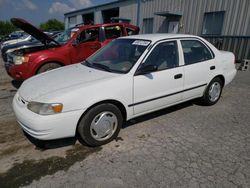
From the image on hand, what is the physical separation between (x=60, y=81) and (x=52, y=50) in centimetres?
285

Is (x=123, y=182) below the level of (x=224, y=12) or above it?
below

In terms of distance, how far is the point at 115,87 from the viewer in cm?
288

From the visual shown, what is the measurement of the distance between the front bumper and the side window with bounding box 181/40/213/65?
2.26 m

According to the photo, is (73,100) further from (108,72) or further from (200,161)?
(200,161)

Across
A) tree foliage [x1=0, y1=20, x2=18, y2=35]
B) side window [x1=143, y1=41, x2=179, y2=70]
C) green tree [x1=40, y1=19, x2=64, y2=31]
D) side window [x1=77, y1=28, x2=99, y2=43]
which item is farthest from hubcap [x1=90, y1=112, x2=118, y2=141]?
green tree [x1=40, y1=19, x2=64, y2=31]

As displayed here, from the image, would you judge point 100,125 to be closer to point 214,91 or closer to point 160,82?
point 160,82

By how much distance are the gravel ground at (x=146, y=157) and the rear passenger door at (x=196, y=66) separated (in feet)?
1.86

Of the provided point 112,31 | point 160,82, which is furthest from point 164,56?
point 112,31

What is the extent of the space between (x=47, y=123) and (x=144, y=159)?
1330 mm

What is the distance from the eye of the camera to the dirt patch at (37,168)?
7.70ft

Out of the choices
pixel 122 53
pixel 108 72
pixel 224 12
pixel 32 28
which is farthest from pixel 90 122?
pixel 224 12

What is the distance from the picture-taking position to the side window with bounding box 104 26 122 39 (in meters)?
6.44

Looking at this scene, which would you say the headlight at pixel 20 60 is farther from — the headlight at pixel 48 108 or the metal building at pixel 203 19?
the metal building at pixel 203 19

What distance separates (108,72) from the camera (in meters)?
3.16
